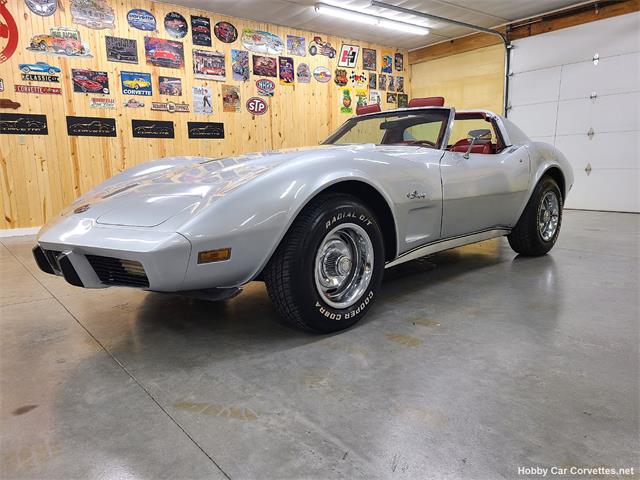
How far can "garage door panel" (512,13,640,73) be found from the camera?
6785 millimetres

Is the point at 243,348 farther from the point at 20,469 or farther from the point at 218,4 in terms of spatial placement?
the point at 218,4

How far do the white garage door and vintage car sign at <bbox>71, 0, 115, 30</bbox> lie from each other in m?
6.85

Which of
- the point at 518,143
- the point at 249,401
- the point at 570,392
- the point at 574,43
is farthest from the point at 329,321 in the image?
the point at 574,43

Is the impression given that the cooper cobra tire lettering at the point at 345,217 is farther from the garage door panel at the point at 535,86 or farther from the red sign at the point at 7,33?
the garage door panel at the point at 535,86

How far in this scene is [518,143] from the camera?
336 cm

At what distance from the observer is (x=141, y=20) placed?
637cm

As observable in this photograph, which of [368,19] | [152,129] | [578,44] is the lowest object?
[152,129]

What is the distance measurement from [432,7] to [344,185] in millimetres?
6337

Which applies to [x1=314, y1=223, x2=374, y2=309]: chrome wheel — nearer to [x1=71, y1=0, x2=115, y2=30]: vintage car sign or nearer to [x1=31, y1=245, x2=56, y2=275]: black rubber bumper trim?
[x1=31, y1=245, x2=56, y2=275]: black rubber bumper trim

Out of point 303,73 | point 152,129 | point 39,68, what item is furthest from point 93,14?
point 303,73

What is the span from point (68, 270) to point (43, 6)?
18.4 ft

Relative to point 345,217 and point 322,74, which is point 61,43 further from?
point 345,217

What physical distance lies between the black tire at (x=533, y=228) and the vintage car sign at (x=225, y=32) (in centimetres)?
561

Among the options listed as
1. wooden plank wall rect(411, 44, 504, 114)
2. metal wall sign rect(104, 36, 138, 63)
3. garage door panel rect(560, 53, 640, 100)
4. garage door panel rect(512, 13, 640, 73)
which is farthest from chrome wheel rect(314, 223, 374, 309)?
wooden plank wall rect(411, 44, 504, 114)
